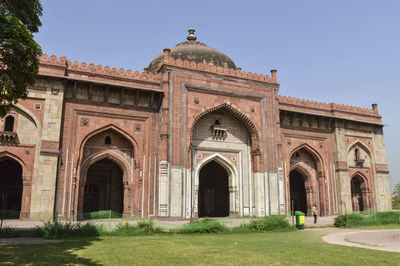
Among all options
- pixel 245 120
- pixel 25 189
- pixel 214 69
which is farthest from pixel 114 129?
pixel 245 120

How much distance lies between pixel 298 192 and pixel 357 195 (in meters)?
4.04

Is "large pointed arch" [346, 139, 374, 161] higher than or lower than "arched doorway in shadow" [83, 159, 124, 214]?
higher

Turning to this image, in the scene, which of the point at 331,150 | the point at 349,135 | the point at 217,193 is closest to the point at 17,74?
the point at 217,193

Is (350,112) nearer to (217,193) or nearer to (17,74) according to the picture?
(217,193)

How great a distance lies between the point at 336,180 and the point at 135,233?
15510 millimetres

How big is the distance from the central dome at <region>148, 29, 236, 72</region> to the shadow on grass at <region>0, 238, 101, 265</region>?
17.3 m

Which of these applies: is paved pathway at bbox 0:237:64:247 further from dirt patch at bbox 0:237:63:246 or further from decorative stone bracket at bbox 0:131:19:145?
decorative stone bracket at bbox 0:131:19:145

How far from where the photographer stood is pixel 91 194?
20.4 metres

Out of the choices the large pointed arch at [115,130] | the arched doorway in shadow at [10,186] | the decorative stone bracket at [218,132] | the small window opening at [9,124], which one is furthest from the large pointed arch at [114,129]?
the arched doorway in shadow at [10,186]

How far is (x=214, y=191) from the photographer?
22.1m

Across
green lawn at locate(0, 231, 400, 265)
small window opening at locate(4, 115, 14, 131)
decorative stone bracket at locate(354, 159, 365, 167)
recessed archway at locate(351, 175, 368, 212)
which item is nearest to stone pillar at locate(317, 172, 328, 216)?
decorative stone bracket at locate(354, 159, 365, 167)

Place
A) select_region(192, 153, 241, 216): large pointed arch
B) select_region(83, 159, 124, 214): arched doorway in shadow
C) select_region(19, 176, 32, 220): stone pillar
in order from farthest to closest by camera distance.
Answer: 1. select_region(83, 159, 124, 214): arched doorway in shadow
2. select_region(192, 153, 241, 216): large pointed arch
3. select_region(19, 176, 32, 220): stone pillar

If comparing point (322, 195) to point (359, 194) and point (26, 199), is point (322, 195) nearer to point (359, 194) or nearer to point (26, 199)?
point (359, 194)

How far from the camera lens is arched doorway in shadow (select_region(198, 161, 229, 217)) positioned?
2159 cm
